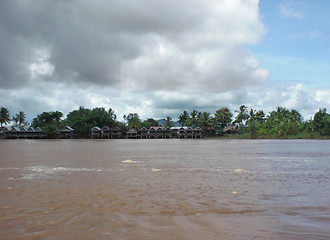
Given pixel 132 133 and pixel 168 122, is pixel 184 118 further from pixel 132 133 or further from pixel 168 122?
pixel 132 133

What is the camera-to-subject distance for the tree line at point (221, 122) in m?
75.8

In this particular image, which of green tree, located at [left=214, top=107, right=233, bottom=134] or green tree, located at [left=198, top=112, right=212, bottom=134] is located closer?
green tree, located at [left=198, top=112, right=212, bottom=134]

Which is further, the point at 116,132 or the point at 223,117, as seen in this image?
the point at 223,117

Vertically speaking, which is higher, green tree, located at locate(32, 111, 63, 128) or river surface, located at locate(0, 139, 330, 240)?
green tree, located at locate(32, 111, 63, 128)

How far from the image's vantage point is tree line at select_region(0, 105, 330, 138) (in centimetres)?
7581

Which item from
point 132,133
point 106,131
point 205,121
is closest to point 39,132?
point 106,131

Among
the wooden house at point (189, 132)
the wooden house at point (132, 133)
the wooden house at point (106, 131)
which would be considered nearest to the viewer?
the wooden house at point (189, 132)

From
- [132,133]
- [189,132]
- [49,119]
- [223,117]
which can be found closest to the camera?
[189,132]

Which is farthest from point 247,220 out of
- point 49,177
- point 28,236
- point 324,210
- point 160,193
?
point 49,177

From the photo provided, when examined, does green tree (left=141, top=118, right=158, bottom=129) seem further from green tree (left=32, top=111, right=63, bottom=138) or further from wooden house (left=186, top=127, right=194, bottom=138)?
green tree (left=32, top=111, right=63, bottom=138)

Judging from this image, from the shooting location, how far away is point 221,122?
100m

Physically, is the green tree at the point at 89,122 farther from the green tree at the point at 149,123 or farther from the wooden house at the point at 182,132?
the wooden house at the point at 182,132

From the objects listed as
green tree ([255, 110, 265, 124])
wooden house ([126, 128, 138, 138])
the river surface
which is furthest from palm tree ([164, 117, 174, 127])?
the river surface

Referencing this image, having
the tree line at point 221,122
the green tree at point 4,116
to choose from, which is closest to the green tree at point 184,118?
the tree line at point 221,122
